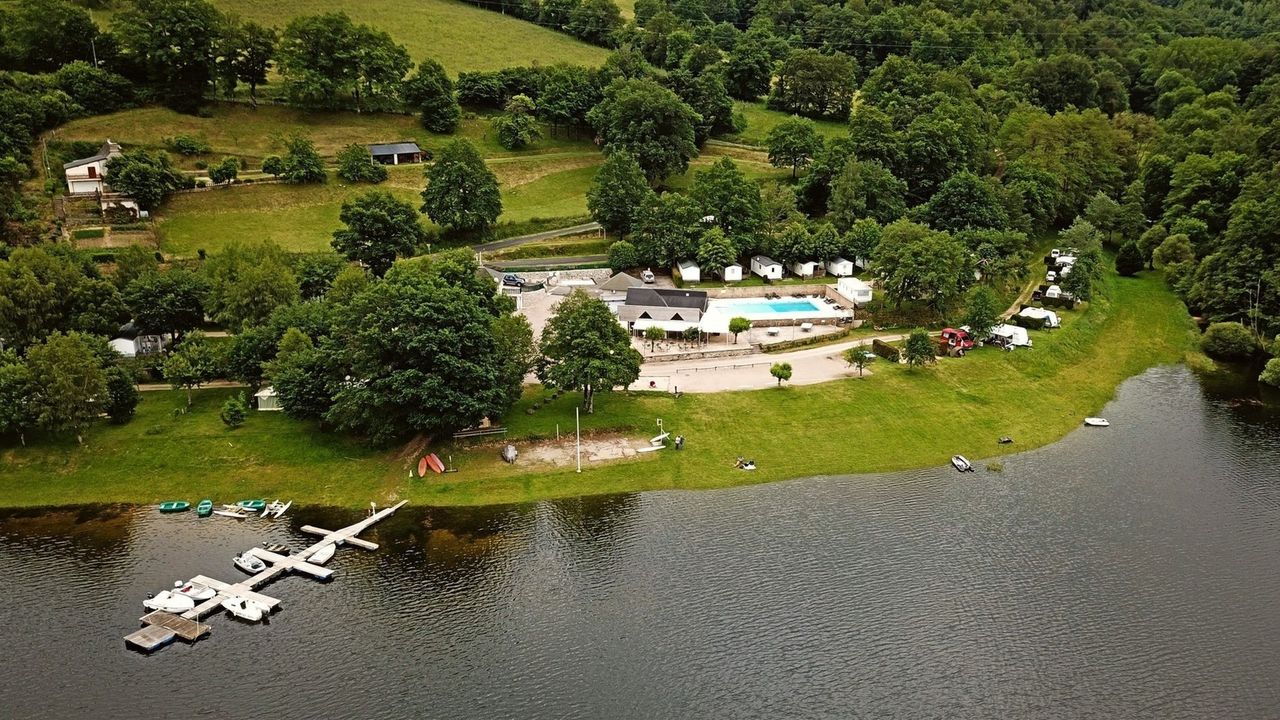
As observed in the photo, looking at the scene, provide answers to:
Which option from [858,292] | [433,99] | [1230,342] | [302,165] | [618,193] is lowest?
[1230,342]

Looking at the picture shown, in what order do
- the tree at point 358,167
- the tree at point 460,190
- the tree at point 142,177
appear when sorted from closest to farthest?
the tree at point 142,177, the tree at point 460,190, the tree at point 358,167

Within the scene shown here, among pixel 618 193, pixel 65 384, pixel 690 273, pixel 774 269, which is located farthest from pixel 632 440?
pixel 618 193

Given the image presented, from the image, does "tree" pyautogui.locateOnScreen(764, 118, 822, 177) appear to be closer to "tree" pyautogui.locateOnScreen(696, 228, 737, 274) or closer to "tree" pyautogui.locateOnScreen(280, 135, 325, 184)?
"tree" pyautogui.locateOnScreen(696, 228, 737, 274)

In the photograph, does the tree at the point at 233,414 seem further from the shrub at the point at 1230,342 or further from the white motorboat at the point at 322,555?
the shrub at the point at 1230,342

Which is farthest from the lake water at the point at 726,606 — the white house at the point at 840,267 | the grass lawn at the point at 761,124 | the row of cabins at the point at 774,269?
the grass lawn at the point at 761,124

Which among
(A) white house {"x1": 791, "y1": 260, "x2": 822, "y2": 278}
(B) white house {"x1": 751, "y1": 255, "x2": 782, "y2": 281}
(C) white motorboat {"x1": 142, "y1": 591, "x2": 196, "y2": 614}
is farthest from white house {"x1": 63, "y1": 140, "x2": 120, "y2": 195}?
(A) white house {"x1": 791, "y1": 260, "x2": 822, "y2": 278}

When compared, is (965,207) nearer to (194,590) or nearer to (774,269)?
(774,269)
